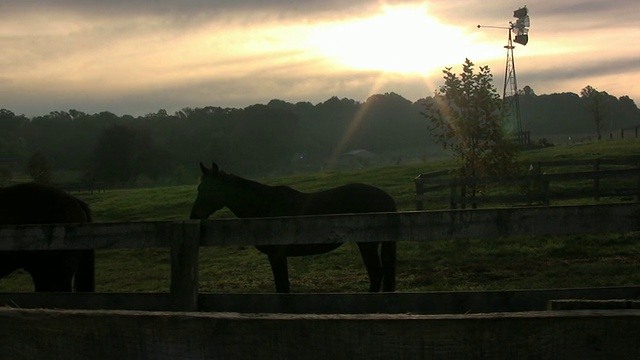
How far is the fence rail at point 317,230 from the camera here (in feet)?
11.4

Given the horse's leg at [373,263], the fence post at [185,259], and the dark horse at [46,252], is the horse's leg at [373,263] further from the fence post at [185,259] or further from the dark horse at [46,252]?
the fence post at [185,259]

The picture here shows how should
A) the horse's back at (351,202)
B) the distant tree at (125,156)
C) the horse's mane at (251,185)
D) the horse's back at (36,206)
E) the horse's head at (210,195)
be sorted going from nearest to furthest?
the horse's back at (36,206) < the horse's back at (351,202) < the horse's mane at (251,185) < the horse's head at (210,195) < the distant tree at (125,156)

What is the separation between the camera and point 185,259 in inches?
141

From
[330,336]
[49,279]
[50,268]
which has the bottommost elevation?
[49,279]

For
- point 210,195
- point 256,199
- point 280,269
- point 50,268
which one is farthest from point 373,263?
point 50,268

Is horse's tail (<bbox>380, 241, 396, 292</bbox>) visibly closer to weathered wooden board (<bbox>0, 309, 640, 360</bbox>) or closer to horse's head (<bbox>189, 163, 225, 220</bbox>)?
horse's head (<bbox>189, 163, 225, 220</bbox>)

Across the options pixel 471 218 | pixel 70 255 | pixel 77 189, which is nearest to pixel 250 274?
pixel 70 255

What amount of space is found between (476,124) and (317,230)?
13626 mm

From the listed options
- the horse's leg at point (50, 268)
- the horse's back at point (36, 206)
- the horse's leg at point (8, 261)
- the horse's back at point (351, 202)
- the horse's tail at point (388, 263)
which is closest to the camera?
the horse's leg at point (8, 261)

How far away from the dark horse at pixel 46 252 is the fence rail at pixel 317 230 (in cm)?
233

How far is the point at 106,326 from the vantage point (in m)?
2.41

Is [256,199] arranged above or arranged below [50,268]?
above

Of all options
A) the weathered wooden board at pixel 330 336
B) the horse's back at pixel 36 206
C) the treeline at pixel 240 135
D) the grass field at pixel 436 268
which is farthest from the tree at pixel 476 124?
the treeline at pixel 240 135

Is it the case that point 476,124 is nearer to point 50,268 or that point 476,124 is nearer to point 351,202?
point 351,202
